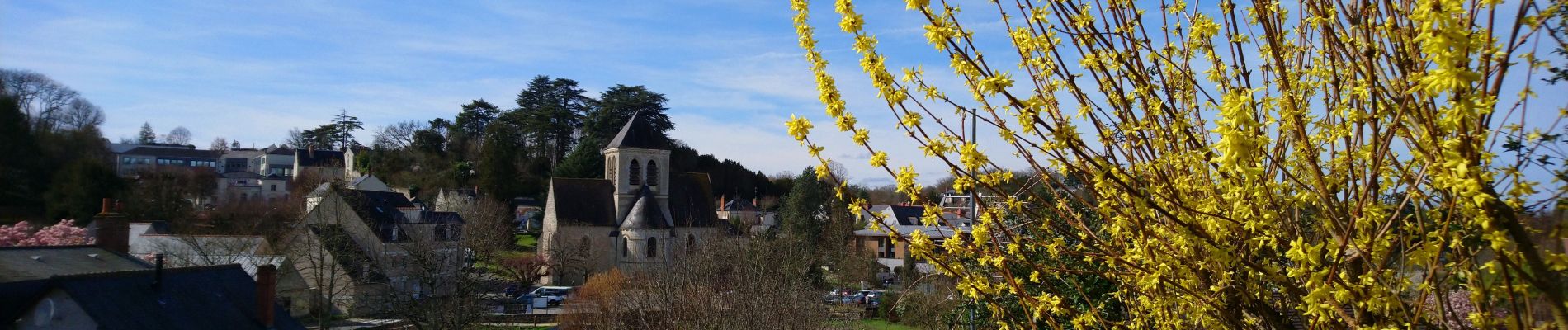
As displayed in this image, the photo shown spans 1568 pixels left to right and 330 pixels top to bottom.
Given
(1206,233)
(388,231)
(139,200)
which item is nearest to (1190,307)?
(1206,233)

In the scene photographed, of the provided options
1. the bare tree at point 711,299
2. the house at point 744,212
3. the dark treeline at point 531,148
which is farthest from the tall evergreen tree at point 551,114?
the bare tree at point 711,299

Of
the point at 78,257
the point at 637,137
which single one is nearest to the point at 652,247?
the point at 637,137

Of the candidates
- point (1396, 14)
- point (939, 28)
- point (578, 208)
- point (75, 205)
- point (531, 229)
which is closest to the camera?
point (1396, 14)

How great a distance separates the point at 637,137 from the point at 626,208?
10.2 ft

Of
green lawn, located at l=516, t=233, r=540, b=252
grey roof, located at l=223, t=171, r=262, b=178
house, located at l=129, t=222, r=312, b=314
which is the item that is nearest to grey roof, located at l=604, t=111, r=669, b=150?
green lawn, located at l=516, t=233, r=540, b=252

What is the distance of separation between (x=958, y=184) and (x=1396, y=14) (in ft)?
4.32

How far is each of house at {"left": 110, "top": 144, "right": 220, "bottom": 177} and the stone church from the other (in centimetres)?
1562

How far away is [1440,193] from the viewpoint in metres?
2.39

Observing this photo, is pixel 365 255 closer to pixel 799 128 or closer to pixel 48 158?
pixel 48 158

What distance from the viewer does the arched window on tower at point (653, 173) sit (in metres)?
43.2

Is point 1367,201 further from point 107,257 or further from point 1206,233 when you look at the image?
point 107,257

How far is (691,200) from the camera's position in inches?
1715

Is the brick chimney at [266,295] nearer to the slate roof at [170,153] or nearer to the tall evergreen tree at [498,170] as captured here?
the tall evergreen tree at [498,170]

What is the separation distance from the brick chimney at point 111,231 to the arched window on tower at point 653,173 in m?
25.4
